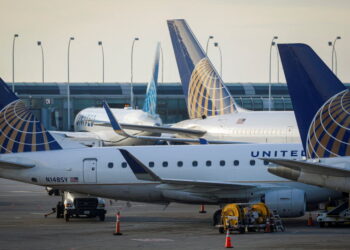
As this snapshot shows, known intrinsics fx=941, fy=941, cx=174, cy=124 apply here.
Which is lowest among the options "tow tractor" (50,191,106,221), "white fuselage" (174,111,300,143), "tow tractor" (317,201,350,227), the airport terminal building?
"tow tractor" (317,201,350,227)

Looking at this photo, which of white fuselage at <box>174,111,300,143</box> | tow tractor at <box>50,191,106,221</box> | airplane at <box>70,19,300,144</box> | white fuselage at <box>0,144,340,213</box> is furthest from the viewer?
airplane at <box>70,19,300,144</box>

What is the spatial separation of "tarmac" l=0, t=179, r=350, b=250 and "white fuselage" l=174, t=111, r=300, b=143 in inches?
353

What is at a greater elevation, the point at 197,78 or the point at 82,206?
the point at 197,78

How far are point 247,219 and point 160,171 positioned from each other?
5679 millimetres

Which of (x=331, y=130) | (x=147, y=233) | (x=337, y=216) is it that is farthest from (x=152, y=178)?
(x=331, y=130)

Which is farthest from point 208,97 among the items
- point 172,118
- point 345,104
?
point 172,118

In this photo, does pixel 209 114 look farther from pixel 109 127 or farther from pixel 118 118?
pixel 109 127

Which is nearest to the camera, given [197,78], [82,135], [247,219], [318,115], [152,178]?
[318,115]

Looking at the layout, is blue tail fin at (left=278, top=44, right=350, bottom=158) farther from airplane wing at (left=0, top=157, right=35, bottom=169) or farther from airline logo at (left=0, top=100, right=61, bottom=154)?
airplane wing at (left=0, top=157, right=35, bottom=169)

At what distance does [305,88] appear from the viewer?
3041 centimetres

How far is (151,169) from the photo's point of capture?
3931 centimetres

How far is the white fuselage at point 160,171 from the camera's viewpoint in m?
37.9

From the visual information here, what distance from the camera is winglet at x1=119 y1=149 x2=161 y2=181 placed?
119 feet

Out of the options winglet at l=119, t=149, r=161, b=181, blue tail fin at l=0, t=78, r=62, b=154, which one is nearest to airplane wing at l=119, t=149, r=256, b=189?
winglet at l=119, t=149, r=161, b=181
